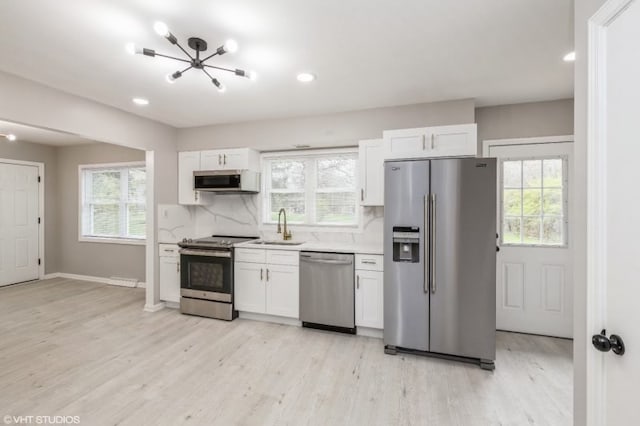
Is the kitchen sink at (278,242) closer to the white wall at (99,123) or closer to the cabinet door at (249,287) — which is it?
the cabinet door at (249,287)

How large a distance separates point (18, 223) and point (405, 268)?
6.68 meters

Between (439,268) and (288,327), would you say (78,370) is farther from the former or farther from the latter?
(439,268)

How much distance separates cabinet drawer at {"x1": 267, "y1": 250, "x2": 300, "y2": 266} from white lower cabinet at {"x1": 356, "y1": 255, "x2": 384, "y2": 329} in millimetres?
760

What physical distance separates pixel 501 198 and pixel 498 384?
2.02 metres

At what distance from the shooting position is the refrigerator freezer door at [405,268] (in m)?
2.86

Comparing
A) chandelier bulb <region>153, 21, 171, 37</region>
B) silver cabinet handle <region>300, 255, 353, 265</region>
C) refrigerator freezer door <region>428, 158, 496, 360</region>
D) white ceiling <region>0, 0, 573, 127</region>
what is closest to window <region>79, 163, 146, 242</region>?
white ceiling <region>0, 0, 573, 127</region>

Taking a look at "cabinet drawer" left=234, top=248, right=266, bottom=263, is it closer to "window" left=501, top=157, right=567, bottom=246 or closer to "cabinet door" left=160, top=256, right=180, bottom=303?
"cabinet door" left=160, top=256, right=180, bottom=303

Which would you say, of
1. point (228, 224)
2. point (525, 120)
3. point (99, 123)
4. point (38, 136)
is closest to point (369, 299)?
point (228, 224)

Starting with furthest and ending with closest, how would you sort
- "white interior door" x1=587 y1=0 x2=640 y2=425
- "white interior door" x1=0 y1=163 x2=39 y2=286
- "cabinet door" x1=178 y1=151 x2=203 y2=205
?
"white interior door" x1=0 y1=163 x2=39 y2=286 → "cabinet door" x1=178 y1=151 x2=203 y2=205 → "white interior door" x1=587 y1=0 x2=640 y2=425

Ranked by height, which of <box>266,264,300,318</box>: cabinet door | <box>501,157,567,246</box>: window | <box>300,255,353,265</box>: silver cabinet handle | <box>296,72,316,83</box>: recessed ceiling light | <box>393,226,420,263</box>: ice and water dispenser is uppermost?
<box>296,72,316,83</box>: recessed ceiling light

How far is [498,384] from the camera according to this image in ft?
8.07

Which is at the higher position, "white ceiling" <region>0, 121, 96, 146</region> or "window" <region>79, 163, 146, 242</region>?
"white ceiling" <region>0, 121, 96, 146</region>

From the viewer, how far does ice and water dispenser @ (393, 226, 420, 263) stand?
2889 millimetres

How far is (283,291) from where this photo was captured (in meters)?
3.68
